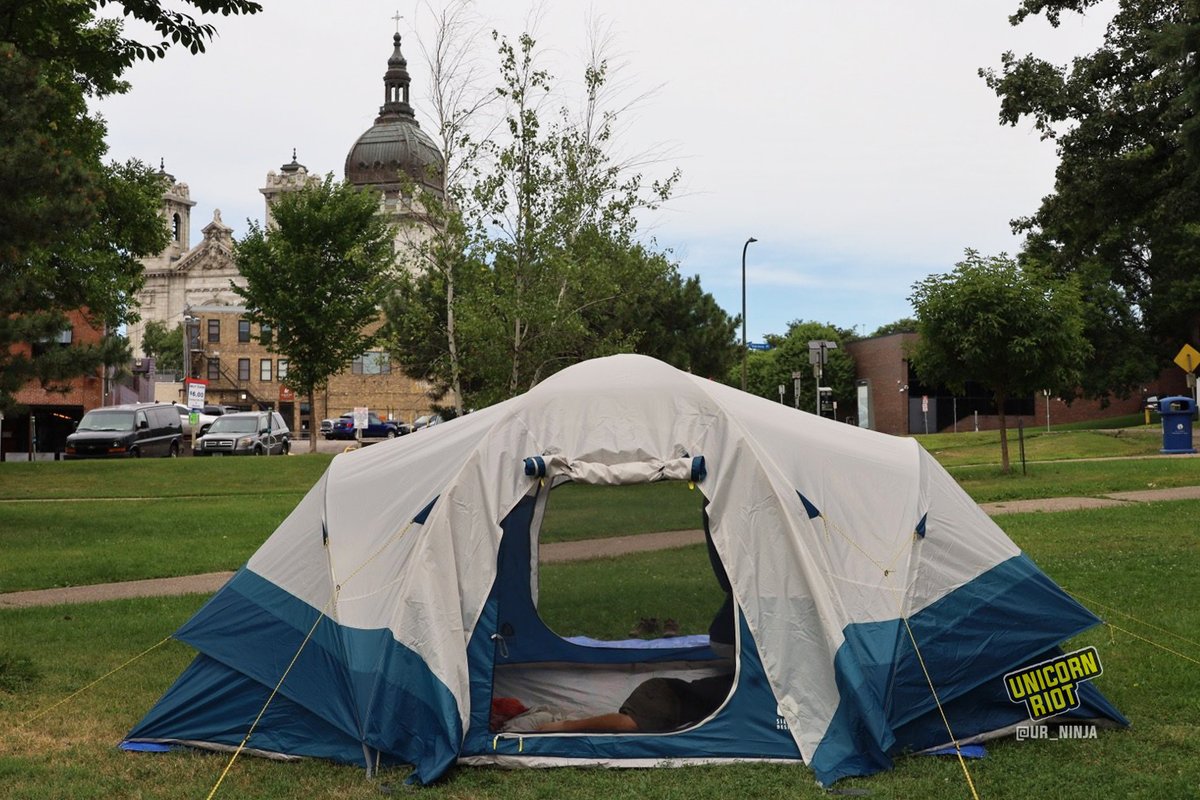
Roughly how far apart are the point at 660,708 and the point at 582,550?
1.59 metres

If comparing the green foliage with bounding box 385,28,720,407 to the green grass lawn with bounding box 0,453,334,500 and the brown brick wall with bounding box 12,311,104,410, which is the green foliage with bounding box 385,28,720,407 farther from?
the brown brick wall with bounding box 12,311,104,410

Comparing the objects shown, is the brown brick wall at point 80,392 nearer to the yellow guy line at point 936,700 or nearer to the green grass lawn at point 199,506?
the green grass lawn at point 199,506

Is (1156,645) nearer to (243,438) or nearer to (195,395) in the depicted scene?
(243,438)

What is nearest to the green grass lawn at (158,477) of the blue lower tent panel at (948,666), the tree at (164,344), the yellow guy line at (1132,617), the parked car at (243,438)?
the parked car at (243,438)

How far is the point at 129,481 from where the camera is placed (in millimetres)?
25922

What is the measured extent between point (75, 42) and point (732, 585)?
305 inches

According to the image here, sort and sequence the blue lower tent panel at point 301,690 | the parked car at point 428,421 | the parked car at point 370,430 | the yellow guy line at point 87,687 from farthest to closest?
the parked car at point 370,430 < the parked car at point 428,421 < the yellow guy line at point 87,687 < the blue lower tent panel at point 301,690

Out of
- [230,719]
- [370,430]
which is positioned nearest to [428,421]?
[370,430]

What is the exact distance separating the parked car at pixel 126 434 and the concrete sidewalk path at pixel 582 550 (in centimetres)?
1917

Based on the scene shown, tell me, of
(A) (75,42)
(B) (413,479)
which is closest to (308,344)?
(A) (75,42)

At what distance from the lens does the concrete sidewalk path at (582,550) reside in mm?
7680

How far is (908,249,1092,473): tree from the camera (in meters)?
21.4

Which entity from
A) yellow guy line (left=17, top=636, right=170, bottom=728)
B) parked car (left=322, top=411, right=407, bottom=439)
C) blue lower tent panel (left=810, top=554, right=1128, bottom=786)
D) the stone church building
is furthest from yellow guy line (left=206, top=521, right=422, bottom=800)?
parked car (left=322, top=411, right=407, bottom=439)

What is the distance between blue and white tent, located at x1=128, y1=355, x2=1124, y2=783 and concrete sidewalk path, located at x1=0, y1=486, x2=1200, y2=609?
2.63ft
